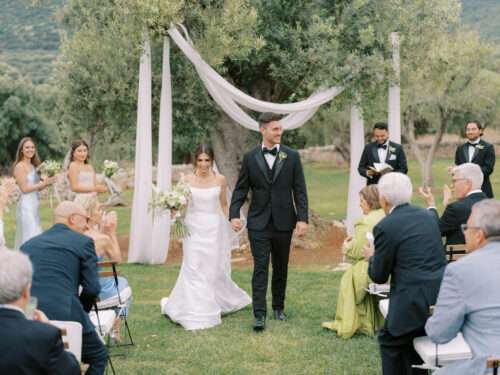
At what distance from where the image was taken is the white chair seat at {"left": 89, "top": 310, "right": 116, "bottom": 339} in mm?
5453

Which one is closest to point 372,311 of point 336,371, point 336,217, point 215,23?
point 336,371

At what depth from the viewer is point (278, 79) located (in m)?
12.2

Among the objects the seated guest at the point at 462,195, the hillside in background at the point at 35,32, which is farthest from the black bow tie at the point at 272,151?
the hillside in background at the point at 35,32

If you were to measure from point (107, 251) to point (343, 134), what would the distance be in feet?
89.1

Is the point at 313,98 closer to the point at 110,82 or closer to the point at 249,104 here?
the point at 249,104

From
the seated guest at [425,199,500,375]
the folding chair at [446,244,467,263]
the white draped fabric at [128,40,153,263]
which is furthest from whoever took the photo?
the white draped fabric at [128,40,153,263]

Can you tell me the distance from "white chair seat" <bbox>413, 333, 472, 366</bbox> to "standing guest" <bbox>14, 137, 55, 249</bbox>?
21.4 feet

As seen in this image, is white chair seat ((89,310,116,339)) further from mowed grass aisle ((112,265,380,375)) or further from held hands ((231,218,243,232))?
held hands ((231,218,243,232))

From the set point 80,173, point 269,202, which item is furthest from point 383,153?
point 80,173

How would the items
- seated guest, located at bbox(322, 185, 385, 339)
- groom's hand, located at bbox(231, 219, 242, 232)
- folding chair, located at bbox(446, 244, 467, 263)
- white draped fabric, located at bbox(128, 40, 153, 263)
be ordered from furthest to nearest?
white draped fabric, located at bbox(128, 40, 153, 263), groom's hand, located at bbox(231, 219, 242, 232), seated guest, located at bbox(322, 185, 385, 339), folding chair, located at bbox(446, 244, 467, 263)

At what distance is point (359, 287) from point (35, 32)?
2180 inches

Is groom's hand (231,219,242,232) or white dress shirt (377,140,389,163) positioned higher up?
white dress shirt (377,140,389,163)

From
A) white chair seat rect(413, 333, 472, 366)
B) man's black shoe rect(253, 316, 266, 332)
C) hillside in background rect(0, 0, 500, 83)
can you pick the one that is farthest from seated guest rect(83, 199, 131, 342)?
hillside in background rect(0, 0, 500, 83)

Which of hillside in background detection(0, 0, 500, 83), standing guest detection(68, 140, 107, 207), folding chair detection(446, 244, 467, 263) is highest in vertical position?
hillside in background detection(0, 0, 500, 83)
